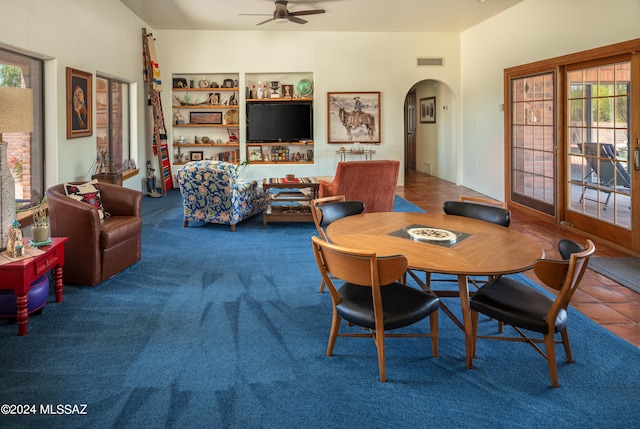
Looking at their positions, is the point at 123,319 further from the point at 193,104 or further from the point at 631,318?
the point at 193,104

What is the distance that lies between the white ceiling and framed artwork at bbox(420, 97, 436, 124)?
224 centimetres

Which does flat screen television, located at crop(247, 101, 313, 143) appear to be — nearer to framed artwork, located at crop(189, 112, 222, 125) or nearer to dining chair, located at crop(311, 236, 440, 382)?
framed artwork, located at crop(189, 112, 222, 125)

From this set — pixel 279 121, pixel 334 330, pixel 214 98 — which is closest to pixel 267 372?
pixel 334 330

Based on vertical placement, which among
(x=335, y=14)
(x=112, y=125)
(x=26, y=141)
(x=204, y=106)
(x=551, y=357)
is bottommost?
(x=551, y=357)

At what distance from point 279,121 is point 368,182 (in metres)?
4.37

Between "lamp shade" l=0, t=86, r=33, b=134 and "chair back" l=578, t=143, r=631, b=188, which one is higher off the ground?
"lamp shade" l=0, t=86, r=33, b=134

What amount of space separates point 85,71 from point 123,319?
409cm

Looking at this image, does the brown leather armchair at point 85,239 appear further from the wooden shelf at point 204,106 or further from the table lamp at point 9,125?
the wooden shelf at point 204,106

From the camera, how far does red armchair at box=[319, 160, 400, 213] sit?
5586 millimetres

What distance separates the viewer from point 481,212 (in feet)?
11.3

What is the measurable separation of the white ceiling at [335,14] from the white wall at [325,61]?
9.0 inches

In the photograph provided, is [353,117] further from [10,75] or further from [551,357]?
[551,357]

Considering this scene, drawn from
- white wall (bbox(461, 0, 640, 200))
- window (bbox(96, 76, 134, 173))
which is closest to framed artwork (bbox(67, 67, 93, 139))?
window (bbox(96, 76, 134, 173))

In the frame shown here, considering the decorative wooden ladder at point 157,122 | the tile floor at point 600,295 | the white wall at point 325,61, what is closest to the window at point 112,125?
the decorative wooden ladder at point 157,122
